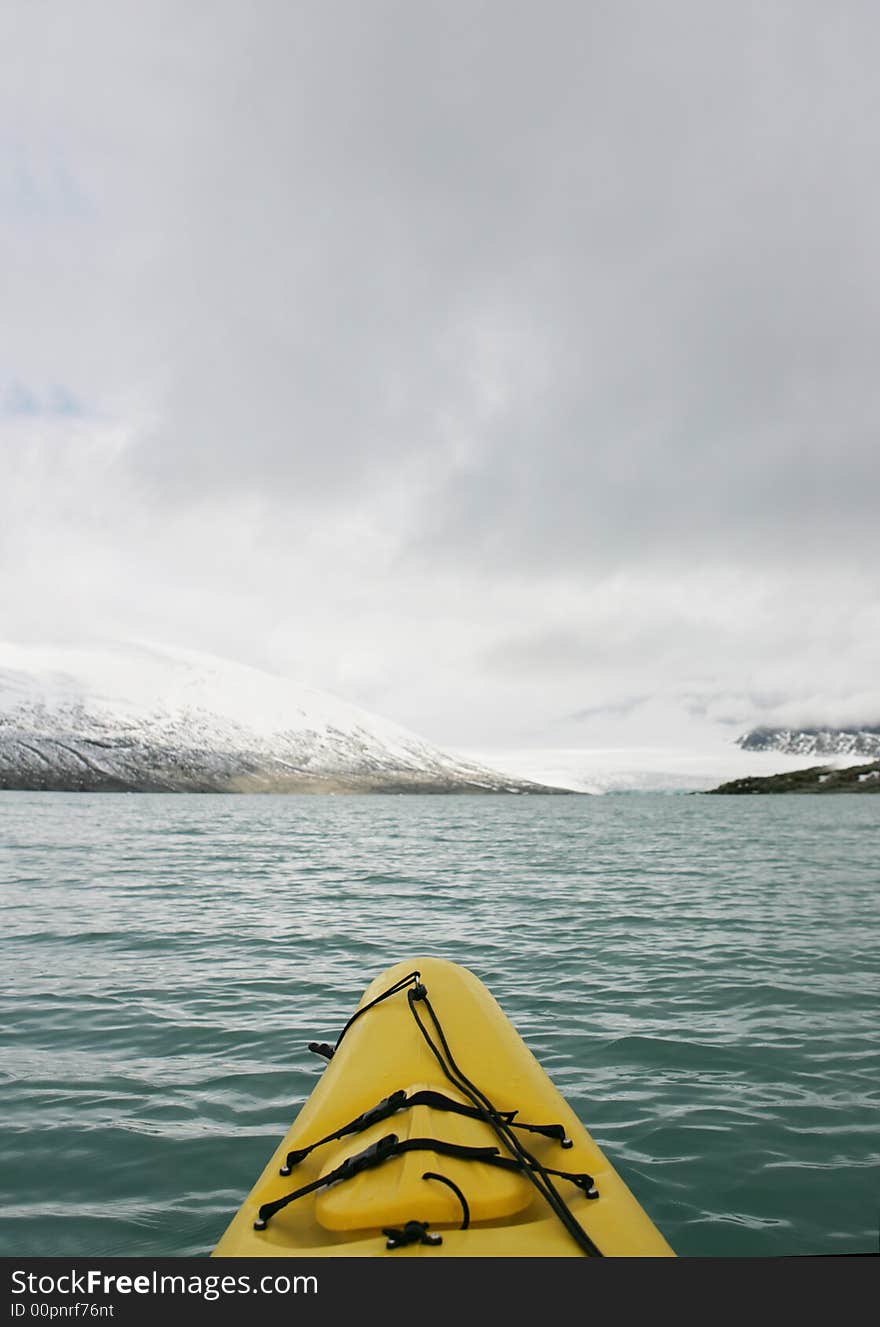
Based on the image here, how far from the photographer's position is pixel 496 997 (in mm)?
11258

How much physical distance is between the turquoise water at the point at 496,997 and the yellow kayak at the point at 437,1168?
Result: 0.87 metres

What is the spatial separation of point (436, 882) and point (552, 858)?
1011 cm

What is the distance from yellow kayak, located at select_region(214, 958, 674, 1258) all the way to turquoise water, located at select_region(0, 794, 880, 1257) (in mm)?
867

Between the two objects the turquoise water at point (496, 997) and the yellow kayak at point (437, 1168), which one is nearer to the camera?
the yellow kayak at point (437, 1168)

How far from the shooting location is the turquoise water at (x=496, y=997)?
5965 mm

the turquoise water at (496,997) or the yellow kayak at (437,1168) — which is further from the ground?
the yellow kayak at (437,1168)

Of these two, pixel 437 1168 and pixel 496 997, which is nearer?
pixel 437 1168

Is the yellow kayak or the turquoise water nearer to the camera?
the yellow kayak

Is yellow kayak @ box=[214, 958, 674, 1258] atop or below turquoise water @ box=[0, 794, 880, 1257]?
atop

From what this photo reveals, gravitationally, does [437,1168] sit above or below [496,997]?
above

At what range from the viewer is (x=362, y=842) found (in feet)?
147

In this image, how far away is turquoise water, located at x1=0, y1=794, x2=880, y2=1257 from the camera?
5.96 m

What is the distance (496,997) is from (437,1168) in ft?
21.8
